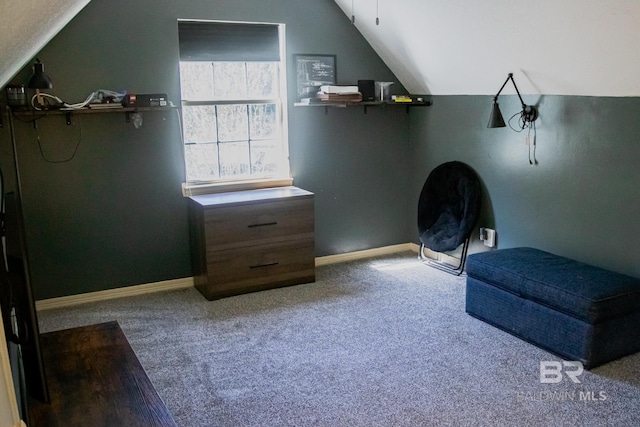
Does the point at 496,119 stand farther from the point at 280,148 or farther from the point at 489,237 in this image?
the point at 280,148

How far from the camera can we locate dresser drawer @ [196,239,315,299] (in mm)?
3945

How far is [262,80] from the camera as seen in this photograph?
4.41 m

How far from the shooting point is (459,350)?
3.12m

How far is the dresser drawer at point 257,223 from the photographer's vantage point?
390 cm

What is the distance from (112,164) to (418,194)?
2.49 meters

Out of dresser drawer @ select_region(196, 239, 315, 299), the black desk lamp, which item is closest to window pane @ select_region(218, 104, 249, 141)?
dresser drawer @ select_region(196, 239, 315, 299)

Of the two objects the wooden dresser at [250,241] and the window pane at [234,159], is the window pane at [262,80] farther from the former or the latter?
the wooden dresser at [250,241]

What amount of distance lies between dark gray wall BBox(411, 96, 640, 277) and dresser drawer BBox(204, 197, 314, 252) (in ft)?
4.34

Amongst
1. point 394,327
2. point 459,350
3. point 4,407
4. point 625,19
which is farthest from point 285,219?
point 4,407

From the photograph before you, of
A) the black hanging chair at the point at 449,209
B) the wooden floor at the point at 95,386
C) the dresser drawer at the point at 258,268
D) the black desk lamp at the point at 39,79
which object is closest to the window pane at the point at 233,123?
the dresser drawer at the point at 258,268

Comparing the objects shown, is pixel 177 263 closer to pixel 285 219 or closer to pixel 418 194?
pixel 285 219

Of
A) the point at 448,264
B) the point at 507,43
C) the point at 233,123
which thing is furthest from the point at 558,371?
the point at 233,123

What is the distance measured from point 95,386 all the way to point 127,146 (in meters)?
2.37

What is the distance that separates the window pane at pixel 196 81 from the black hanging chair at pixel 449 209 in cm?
187
